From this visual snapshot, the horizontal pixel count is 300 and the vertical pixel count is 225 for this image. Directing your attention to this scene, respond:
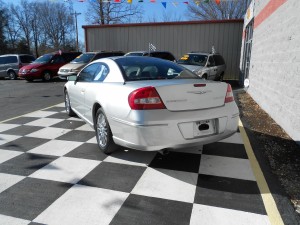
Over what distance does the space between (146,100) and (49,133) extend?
2787mm

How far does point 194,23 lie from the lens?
16.7m

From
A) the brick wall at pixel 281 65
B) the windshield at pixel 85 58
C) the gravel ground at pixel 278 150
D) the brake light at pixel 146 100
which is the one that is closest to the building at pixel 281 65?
the brick wall at pixel 281 65

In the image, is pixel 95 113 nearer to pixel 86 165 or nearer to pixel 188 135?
pixel 86 165

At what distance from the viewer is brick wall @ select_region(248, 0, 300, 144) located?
463 centimetres

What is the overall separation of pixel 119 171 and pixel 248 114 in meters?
4.35

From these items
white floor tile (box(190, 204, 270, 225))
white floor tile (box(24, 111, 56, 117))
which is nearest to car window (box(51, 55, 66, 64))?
white floor tile (box(24, 111, 56, 117))

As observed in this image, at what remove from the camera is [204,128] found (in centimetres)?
333

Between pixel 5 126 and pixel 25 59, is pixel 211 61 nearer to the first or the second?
pixel 5 126

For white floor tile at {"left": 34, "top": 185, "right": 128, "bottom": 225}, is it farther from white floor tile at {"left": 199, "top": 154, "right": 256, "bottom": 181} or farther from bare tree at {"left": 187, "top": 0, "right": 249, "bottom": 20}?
bare tree at {"left": 187, "top": 0, "right": 249, "bottom": 20}

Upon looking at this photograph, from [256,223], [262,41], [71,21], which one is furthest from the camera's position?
[71,21]

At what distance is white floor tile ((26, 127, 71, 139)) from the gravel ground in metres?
3.62

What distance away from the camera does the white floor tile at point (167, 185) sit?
9.41 ft

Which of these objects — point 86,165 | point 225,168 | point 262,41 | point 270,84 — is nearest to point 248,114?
point 270,84

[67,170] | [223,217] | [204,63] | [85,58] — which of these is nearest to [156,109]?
[223,217]
